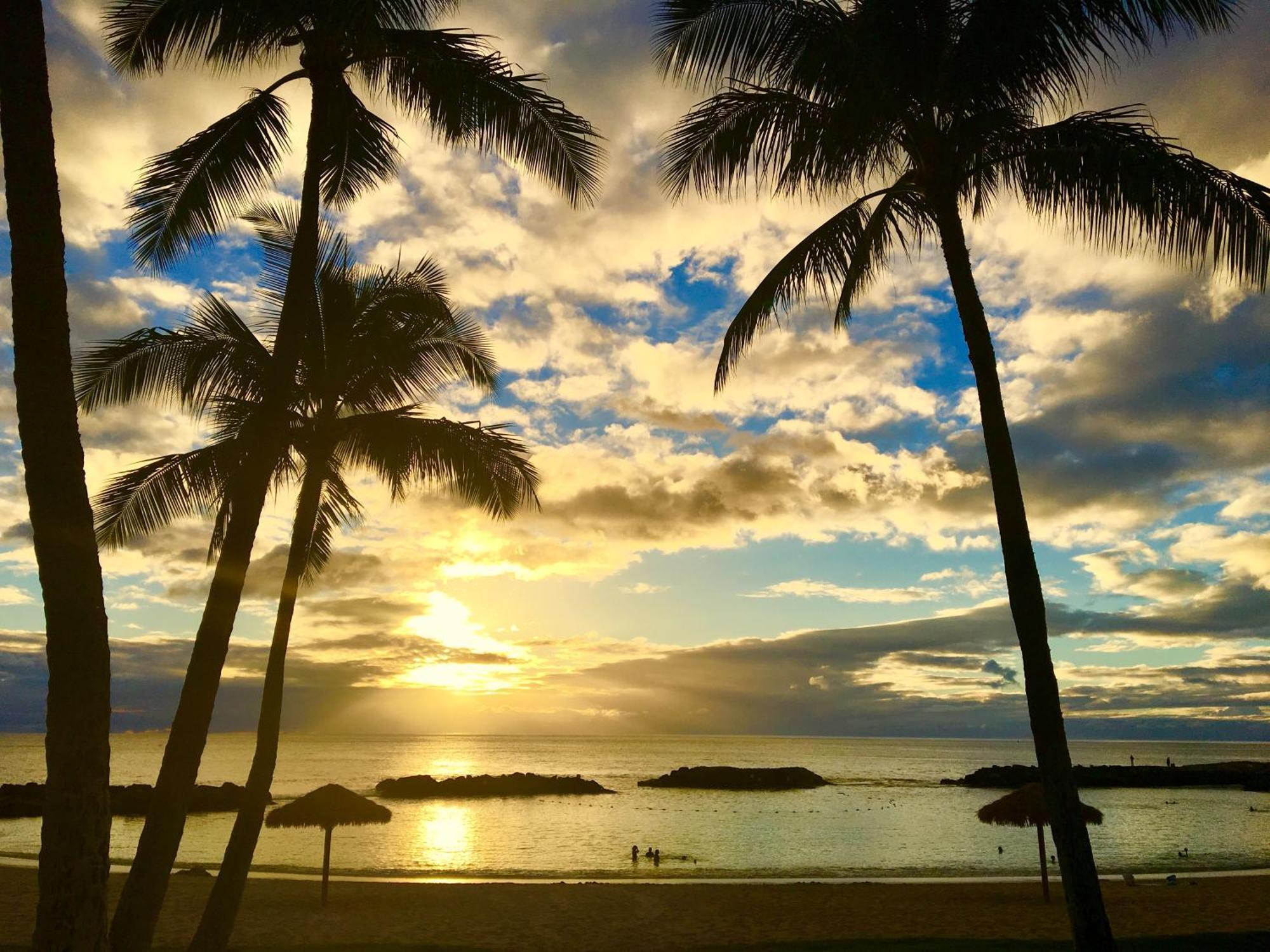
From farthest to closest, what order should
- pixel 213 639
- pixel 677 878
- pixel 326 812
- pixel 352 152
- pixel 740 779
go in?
1. pixel 740 779
2. pixel 677 878
3. pixel 326 812
4. pixel 352 152
5. pixel 213 639

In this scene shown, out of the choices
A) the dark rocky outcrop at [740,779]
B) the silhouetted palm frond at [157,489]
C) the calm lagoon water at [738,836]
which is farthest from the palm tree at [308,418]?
the dark rocky outcrop at [740,779]

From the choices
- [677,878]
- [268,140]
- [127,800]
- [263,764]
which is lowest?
[677,878]

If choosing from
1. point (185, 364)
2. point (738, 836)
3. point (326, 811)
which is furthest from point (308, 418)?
point (738, 836)

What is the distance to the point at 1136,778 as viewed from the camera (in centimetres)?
8200

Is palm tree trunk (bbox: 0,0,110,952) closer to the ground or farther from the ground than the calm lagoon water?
farther from the ground

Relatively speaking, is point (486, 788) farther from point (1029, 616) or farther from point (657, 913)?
point (1029, 616)

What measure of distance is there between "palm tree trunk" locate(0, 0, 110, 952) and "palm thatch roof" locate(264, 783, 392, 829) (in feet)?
58.5

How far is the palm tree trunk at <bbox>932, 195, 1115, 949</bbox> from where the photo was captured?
7133mm

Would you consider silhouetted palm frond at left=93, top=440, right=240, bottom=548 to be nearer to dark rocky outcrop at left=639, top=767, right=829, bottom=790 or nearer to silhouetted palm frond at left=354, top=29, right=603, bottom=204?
silhouetted palm frond at left=354, top=29, right=603, bottom=204

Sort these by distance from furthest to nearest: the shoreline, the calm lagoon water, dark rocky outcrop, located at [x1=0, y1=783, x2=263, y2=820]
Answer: dark rocky outcrop, located at [x1=0, y1=783, x2=263, y2=820] < the calm lagoon water < the shoreline

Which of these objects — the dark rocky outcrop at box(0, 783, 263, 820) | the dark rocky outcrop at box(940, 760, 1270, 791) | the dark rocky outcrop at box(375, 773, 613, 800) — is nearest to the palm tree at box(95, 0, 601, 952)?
the dark rocky outcrop at box(0, 783, 263, 820)

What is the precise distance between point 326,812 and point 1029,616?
63.0 feet

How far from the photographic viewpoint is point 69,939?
473 centimetres

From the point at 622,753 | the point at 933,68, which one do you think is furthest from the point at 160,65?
the point at 622,753
